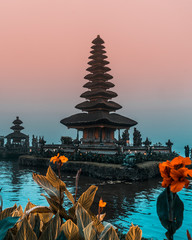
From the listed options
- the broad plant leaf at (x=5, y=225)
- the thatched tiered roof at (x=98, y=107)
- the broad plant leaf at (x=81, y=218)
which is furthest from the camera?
the thatched tiered roof at (x=98, y=107)

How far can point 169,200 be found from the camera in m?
1.25

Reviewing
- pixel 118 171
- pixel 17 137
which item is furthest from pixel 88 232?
pixel 17 137

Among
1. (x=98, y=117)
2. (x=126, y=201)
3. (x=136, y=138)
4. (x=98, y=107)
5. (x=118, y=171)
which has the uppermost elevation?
(x=98, y=107)

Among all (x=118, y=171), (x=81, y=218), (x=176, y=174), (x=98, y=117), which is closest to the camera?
(x=176, y=174)

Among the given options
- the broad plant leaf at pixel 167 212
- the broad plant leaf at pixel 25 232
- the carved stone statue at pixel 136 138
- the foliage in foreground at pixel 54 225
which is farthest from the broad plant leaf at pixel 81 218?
the carved stone statue at pixel 136 138

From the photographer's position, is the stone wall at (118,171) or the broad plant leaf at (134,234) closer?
the broad plant leaf at (134,234)

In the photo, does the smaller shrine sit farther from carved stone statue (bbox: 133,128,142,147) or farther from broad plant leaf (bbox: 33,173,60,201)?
broad plant leaf (bbox: 33,173,60,201)

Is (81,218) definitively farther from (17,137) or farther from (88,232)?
(17,137)

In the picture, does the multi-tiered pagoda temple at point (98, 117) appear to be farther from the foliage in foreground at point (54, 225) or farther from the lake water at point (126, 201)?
Result: the foliage in foreground at point (54, 225)

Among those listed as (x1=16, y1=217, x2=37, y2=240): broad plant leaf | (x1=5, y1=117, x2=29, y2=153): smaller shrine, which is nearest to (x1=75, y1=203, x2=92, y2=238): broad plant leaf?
(x1=16, y1=217, x2=37, y2=240): broad plant leaf

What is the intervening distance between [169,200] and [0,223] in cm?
110

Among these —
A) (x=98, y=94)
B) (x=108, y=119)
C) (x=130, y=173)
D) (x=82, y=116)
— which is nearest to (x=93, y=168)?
(x=130, y=173)

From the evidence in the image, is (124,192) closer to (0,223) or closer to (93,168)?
(93,168)

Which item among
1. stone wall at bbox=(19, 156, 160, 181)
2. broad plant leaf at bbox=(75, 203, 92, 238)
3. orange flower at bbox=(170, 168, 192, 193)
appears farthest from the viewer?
stone wall at bbox=(19, 156, 160, 181)
